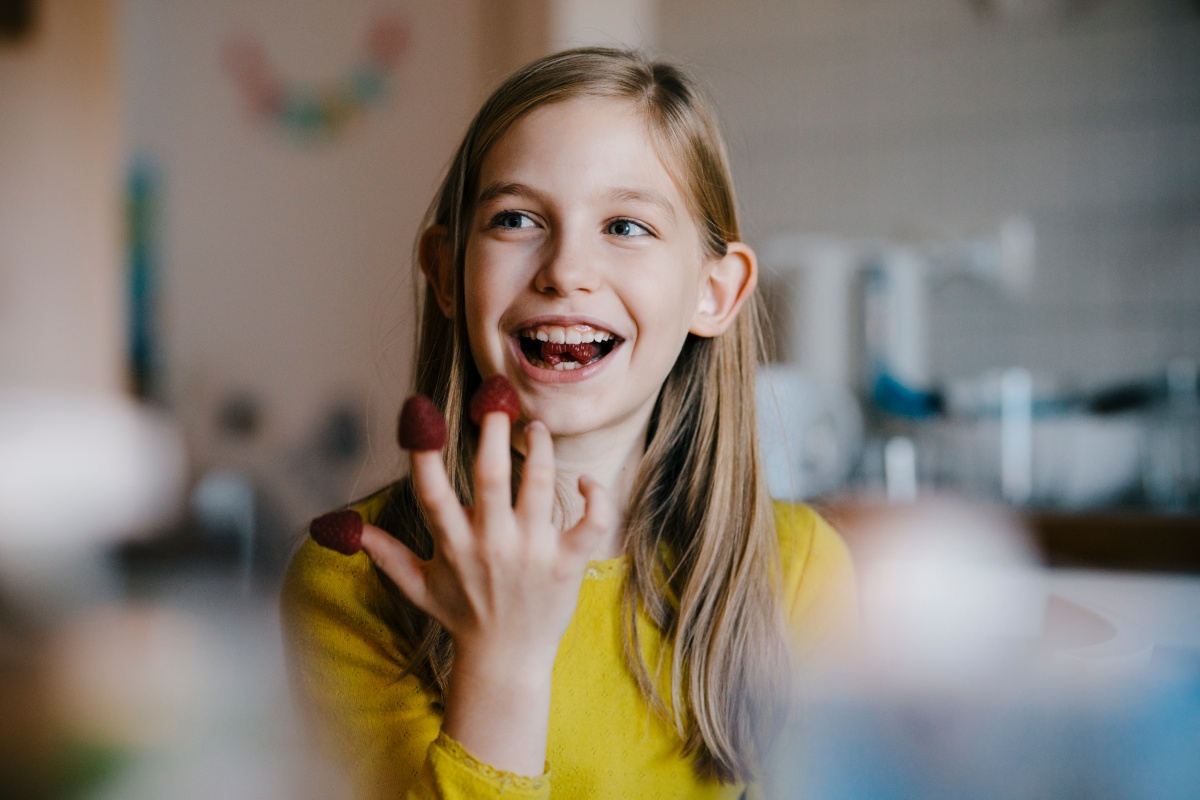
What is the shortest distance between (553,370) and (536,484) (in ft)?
0.51

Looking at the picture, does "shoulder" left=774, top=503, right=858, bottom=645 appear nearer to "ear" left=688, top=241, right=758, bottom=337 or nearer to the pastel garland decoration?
"ear" left=688, top=241, right=758, bottom=337

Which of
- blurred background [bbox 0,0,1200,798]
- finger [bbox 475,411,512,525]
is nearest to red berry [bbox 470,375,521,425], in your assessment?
finger [bbox 475,411,512,525]

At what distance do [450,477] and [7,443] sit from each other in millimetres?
1807

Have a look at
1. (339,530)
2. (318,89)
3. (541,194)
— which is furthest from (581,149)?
(318,89)

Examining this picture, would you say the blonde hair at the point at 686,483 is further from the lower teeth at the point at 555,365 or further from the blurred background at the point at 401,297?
the blurred background at the point at 401,297

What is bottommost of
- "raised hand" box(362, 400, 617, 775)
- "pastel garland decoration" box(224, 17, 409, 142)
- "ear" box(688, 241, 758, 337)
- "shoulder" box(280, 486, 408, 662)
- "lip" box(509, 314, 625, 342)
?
"shoulder" box(280, 486, 408, 662)

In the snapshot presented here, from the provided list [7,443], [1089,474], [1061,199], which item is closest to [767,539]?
[1089,474]

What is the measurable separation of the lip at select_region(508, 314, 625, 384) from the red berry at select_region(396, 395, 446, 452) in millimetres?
164

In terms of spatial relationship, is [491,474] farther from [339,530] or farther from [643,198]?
[643,198]

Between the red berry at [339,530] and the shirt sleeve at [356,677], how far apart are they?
0.20 meters

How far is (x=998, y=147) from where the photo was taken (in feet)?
4.77

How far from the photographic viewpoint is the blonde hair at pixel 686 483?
538 millimetres

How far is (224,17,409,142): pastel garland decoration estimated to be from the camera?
169 cm

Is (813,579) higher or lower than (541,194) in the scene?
lower
